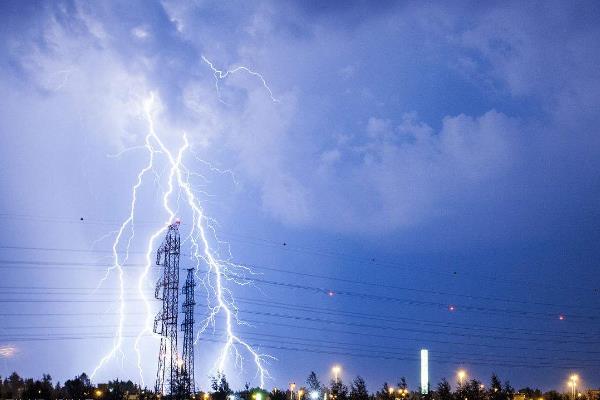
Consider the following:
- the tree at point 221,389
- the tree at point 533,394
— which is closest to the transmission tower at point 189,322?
the tree at point 221,389

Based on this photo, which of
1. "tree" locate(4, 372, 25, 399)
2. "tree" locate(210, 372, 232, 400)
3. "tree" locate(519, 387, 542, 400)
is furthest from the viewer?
"tree" locate(4, 372, 25, 399)

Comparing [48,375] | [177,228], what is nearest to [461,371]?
[177,228]

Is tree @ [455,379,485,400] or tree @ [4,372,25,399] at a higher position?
tree @ [455,379,485,400]

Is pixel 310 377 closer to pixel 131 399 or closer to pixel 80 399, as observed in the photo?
pixel 131 399

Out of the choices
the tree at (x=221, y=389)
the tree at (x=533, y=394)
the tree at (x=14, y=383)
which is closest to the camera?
the tree at (x=221, y=389)

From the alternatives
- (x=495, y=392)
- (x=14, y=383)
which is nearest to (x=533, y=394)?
(x=495, y=392)

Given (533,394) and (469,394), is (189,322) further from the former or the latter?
(533,394)

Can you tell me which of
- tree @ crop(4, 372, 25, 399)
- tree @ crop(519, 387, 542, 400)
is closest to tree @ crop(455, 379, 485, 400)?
tree @ crop(519, 387, 542, 400)

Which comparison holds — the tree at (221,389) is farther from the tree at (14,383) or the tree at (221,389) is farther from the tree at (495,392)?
the tree at (14,383)

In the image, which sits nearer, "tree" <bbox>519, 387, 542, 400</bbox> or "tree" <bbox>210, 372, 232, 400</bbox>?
"tree" <bbox>210, 372, 232, 400</bbox>

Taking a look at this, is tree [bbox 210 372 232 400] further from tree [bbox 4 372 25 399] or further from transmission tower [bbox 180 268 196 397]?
tree [bbox 4 372 25 399]

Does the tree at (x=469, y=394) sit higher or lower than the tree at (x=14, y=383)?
higher
